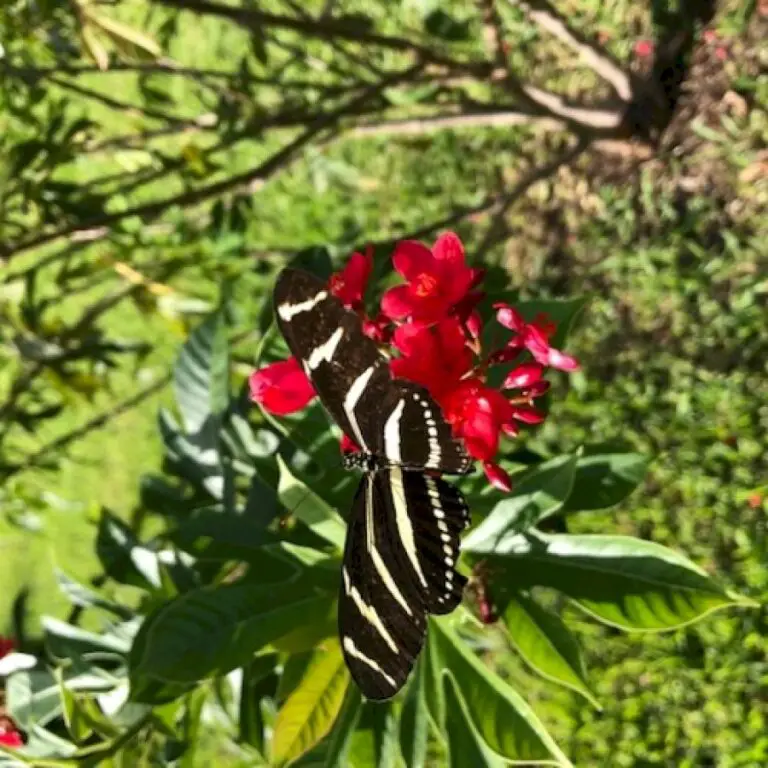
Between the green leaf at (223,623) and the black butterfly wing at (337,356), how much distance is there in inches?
13.7

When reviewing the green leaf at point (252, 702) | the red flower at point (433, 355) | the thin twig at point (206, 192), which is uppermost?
the thin twig at point (206, 192)

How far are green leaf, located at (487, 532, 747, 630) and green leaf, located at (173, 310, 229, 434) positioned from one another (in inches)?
24.1

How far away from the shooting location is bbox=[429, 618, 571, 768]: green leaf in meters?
1.22

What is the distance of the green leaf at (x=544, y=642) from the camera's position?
4.33ft

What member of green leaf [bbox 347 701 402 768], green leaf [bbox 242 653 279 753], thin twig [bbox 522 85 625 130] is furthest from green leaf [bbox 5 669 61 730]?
thin twig [bbox 522 85 625 130]

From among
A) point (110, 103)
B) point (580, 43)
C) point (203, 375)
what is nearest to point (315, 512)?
point (203, 375)

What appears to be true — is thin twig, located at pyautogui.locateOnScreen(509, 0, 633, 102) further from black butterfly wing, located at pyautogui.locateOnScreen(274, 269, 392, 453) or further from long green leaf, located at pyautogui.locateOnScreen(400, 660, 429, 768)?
long green leaf, located at pyautogui.locateOnScreen(400, 660, 429, 768)

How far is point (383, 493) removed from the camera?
47.9 inches

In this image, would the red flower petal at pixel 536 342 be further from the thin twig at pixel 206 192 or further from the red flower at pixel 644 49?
the red flower at pixel 644 49

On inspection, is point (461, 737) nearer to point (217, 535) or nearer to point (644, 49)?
point (217, 535)

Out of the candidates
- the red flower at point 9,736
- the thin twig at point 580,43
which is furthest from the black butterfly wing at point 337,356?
the thin twig at point 580,43

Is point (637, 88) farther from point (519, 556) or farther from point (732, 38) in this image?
point (519, 556)

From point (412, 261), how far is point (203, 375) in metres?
0.75

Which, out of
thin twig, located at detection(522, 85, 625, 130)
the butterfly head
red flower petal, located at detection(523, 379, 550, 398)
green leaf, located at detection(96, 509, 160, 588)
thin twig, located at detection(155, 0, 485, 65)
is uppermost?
thin twig, located at detection(155, 0, 485, 65)
